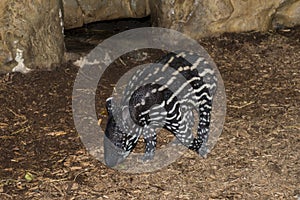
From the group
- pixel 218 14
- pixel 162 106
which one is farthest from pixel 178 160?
pixel 218 14

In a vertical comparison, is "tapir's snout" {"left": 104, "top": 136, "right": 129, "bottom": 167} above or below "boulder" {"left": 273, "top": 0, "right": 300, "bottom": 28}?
above

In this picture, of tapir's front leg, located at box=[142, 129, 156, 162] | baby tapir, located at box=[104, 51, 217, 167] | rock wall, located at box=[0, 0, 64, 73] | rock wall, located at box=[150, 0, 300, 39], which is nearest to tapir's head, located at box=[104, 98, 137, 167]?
baby tapir, located at box=[104, 51, 217, 167]

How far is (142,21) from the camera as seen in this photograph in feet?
31.1

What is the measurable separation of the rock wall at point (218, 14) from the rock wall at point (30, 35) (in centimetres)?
161

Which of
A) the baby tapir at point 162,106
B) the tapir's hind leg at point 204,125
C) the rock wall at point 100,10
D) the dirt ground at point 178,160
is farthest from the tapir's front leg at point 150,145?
the rock wall at point 100,10

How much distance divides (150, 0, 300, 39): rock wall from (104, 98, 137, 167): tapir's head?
11.0 feet

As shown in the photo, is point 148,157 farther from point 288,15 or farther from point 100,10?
point 100,10

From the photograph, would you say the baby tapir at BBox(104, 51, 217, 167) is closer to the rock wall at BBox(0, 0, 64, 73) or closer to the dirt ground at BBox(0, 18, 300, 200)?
the dirt ground at BBox(0, 18, 300, 200)

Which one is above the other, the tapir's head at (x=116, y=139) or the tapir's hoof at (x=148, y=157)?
the tapir's head at (x=116, y=139)

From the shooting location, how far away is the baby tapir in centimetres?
525

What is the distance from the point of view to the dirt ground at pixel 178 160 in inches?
211

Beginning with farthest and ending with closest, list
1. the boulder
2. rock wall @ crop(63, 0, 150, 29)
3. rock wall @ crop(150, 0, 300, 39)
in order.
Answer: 1. rock wall @ crop(63, 0, 150, 29)
2. the boulder
3. rock wall @ crop(150, 0, 300, 39)

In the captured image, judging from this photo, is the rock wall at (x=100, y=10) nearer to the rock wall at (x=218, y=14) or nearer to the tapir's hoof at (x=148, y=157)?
the rock wall at (x=218, y=14)

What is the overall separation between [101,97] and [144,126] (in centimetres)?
164
